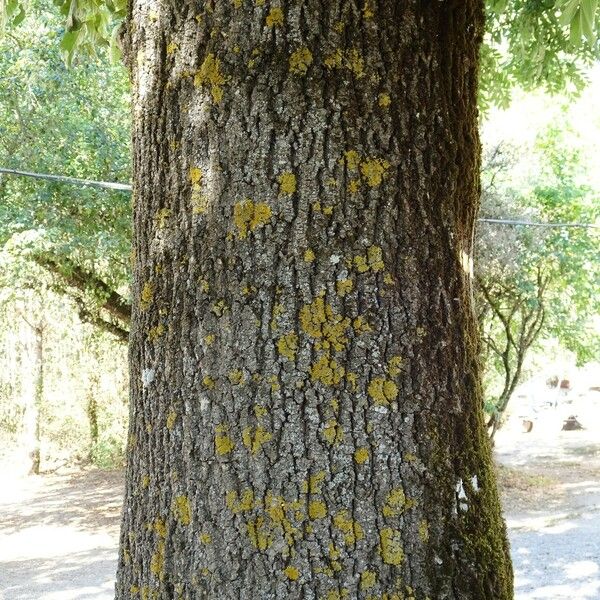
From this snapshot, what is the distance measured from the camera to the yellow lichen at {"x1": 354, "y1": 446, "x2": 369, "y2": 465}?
63.6 inches

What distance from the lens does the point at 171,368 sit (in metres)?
1.74

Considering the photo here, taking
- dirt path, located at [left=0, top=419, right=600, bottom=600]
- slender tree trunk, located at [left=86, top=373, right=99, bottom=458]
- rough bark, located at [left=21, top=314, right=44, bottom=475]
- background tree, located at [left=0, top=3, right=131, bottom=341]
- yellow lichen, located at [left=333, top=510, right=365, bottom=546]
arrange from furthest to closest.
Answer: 1. slender tree trunk, located at [left=86, top=373, right=99, bottom=458]
2. rough bark, located at [left=21, top=314, right=44, bottom=475]
3. background tree, located at [left=0, top=3, right=131, bottom=341]
4. dirt path, located at [left=0, top=419, right=600, bottom=600]
5. yellow lichen, located at [left=333, top=510, right=365, bottom=546]

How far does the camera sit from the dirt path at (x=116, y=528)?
317 inches

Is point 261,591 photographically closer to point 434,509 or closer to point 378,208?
point 434,509

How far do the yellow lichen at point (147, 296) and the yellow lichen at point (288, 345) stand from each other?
34 centimetres

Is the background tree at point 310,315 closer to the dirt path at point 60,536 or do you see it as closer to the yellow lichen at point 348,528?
the yellow lichen at point 348,528

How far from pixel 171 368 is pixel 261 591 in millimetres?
499

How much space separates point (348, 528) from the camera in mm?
1604

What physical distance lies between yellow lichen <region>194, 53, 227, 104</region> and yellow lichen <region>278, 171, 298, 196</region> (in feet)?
0.72

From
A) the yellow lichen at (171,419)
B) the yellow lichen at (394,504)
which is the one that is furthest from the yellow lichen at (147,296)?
the yellow lichen at (394,504)

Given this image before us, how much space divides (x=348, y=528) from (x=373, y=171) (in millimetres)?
734

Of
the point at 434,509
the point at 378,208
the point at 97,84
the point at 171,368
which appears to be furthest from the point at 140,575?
the point at 97,84

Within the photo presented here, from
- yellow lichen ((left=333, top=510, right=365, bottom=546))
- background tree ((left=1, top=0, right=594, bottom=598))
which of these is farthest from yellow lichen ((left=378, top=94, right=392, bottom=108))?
yellow lichen ((left=333, top=510, right=365, bottom=546))

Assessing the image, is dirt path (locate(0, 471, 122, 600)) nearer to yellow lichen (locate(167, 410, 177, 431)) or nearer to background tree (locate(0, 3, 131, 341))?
background tree (locate(0, 3, 131, 341))
